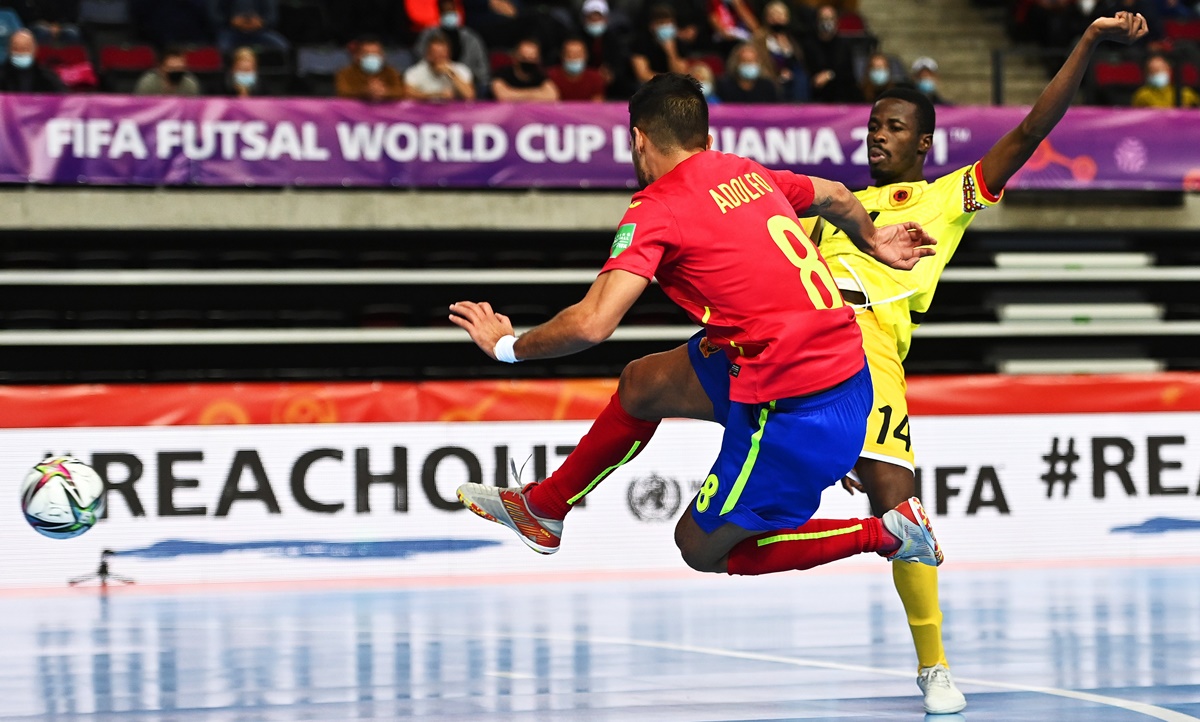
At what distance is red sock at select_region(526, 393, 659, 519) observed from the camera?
6219 millimetres

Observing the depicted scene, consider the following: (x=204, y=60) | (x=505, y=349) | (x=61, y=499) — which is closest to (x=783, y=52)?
(x=204, y=60)

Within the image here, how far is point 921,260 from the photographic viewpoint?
21.8ft

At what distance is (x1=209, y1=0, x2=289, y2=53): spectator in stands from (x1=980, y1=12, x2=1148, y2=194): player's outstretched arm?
10657mm

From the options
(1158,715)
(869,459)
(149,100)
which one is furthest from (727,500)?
(149,100)

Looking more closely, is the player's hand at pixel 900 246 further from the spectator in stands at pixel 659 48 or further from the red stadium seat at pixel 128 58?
the red stadium seat at pixel 128 58

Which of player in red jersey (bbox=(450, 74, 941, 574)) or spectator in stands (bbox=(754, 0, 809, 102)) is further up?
spectator in stands (bbox=(754, 0, 809, 102))

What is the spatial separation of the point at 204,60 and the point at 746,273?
11.4 meters

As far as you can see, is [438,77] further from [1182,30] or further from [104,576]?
[1182,30]

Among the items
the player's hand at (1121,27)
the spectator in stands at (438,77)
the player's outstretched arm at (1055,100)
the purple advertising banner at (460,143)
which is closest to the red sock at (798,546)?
the player's outstretched arm at (1055,100)

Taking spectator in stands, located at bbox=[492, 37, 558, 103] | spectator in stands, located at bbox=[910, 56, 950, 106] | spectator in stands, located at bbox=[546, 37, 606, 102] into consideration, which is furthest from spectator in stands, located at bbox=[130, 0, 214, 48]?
spectator in stands, located at bbox=[910, 56, 950, 106]

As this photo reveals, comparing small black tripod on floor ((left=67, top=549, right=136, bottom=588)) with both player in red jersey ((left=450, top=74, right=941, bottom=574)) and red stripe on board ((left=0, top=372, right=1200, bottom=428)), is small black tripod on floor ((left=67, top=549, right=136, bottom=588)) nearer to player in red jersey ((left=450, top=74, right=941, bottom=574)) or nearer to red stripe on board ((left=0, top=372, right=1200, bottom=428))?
red stripe on board ((left=0, top=372, right=1200, bottom=428))

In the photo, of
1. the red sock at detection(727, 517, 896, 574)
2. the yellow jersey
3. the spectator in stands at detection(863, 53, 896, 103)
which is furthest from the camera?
the spectator in stands at detection(863, 53, 896, 103)

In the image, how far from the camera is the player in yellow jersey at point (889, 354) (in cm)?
610

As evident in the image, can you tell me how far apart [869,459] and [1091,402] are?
25.2 ft
